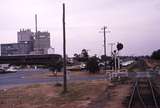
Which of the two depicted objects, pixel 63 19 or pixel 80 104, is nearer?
pixel 80 104

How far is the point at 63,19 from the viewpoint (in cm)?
3691

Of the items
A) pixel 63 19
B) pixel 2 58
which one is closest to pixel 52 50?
pixel 2 58

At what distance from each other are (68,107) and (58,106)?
3.97 ft

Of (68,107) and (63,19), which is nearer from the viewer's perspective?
(68,107)

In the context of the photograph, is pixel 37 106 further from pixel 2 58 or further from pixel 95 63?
pixel 2 58

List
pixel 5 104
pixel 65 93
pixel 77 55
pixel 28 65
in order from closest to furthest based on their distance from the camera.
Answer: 1. pixel 5 104
2. pixel 65 93
3. pixel 28 65
4. pixel 77 55

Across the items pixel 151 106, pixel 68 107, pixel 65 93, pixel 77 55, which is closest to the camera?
pixel 151 106

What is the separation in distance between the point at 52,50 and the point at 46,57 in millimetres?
43846

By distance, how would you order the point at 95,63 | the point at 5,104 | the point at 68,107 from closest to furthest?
the point at 68,107, the point at 5,104, the point at 95,63

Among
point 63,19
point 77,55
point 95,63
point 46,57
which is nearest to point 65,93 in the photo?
point 63,19

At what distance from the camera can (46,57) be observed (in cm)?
14275

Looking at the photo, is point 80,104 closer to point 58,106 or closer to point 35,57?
point 58,106

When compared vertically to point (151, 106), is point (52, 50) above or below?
above

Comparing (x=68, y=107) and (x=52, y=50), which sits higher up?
(x=52, y=50)
